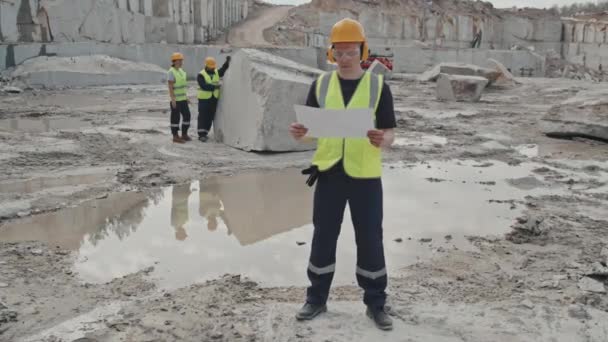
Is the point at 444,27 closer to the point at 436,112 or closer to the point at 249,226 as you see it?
the point at 436,112

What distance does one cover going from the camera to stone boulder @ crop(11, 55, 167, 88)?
16031mm

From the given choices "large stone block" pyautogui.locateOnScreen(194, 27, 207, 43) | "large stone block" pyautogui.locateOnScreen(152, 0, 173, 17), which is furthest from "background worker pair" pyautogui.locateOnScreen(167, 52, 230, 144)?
"large stone block" pyautogui.locateOnScreen(194, 27, 207, 43)

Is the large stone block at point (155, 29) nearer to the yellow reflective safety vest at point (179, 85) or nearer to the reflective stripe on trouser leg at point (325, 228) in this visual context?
the yellow reflective safety vest at point (179, 85)

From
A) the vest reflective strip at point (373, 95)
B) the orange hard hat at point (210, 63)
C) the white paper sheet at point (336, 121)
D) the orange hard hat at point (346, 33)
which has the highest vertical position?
the orange hard hat at point (346, 33)

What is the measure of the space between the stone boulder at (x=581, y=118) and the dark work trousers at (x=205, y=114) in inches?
227

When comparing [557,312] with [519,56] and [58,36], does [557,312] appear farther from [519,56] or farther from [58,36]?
[519,56]

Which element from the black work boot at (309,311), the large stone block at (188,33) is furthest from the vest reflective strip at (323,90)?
the large stone block at (188,33)

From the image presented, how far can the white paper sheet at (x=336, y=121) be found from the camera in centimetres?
275

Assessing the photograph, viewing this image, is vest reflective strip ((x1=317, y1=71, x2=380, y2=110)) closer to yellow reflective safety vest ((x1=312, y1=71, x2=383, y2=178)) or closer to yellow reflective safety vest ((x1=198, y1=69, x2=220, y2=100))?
yellow reflective safety vest ((x1=312, y1=71, x2=383, y2=178))

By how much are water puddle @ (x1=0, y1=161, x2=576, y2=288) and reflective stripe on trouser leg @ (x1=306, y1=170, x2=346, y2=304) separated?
0.72 m

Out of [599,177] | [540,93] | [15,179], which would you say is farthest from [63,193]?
[540,93]

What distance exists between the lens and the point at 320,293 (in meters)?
3.09

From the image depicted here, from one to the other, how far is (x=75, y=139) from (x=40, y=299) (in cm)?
554

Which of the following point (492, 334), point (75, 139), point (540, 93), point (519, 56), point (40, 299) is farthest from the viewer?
point (519, 56)
